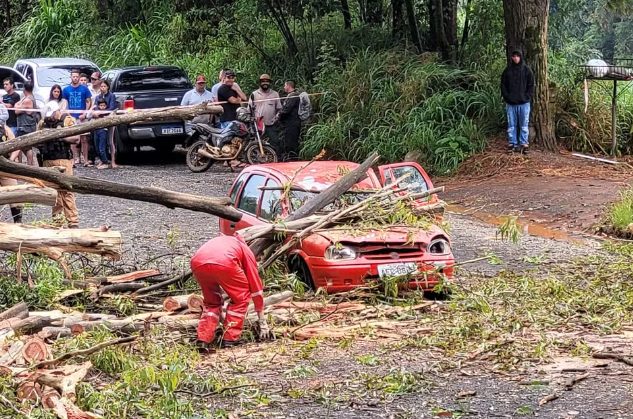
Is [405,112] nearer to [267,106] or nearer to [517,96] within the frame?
[517,96]

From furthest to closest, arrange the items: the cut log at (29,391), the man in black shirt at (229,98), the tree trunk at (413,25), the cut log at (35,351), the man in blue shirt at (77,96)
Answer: the tree trunk at (413,25)
the man in blue shirt at (77,96)
the man in black shirt at (229,98)
the cut log at (35,351)
the cut log at (29,391)

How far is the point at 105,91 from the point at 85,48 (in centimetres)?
1238

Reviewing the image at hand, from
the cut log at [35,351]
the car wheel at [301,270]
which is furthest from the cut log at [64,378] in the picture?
the car wheel at [301,270]

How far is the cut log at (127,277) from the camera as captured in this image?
420 inches

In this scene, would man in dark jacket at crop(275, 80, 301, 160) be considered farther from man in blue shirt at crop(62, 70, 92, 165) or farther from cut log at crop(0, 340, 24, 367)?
cut log at crop(0, 340, 24, 367)

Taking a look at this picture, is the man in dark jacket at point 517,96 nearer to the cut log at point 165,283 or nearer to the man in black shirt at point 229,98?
the man in black shirt at point 229,98

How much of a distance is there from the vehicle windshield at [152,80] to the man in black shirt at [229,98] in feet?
7.46

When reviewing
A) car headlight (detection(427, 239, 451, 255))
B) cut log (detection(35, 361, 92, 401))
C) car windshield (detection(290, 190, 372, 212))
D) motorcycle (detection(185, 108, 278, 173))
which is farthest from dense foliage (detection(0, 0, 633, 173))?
cut log (detection(35, 361, 92, 401))

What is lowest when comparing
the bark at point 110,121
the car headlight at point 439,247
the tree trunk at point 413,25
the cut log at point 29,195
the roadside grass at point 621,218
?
the roadside grass at point 621,218

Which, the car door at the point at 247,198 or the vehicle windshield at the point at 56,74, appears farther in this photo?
the vehicle windshield at the point at 56,74

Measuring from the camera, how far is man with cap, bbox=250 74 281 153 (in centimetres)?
2205

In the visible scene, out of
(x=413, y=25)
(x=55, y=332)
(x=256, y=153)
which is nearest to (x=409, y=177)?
(x=55, y=332)

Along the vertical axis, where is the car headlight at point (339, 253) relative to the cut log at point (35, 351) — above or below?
below

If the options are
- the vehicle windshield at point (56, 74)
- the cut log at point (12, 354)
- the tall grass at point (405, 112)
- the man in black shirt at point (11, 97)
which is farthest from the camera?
the vehicle windshield at point (56, 74)
